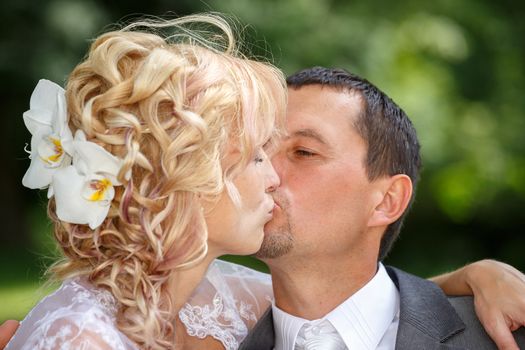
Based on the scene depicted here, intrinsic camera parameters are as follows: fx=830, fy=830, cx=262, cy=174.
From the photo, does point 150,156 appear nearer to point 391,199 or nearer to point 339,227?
point 339,227

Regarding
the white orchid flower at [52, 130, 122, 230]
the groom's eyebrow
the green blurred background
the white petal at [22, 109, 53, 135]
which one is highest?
the groom's eyebrow

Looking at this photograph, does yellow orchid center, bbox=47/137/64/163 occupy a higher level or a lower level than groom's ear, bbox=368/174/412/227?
higher

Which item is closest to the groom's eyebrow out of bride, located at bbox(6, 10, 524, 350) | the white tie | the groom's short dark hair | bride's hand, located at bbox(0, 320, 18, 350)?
the groom's short dark hair

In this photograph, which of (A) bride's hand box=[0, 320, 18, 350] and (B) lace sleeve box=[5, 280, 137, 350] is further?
(A) bride's hand box=[0, 320, 18, 350]

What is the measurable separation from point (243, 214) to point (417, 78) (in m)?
12.0

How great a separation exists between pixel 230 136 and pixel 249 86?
0.21 m

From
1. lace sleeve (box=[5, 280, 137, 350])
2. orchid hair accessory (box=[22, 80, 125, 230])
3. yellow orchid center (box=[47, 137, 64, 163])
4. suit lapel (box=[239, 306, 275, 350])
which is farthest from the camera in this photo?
suit lapel (box=[239, 306, 275, 350])

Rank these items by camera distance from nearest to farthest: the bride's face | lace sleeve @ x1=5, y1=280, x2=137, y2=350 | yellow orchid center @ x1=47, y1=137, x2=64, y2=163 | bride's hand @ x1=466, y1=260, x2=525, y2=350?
lace sleeve @ x1=5, y1=280, x2=137, y2=350 → yellow orchid center @ x1=47, y1=137, x2=64, y2=163 → the bride's face → bride's hand @ x1=466, y1=260, x2=525, y2=350

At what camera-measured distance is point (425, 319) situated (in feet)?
10.3

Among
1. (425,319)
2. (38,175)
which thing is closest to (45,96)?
(38,175)

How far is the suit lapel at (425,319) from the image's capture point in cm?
306

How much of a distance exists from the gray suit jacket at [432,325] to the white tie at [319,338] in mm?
155

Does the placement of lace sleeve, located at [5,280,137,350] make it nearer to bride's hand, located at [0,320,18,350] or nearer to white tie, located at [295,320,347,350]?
bride's hand, located at [0,320,18,350]

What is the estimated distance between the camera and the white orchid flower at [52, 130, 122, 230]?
2582 millimetres
